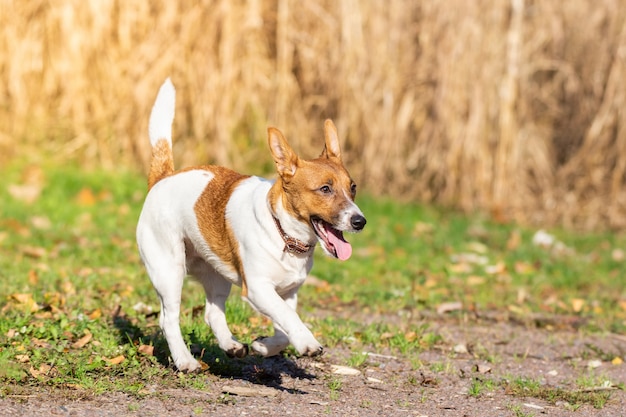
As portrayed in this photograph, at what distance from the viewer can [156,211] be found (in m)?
4.99

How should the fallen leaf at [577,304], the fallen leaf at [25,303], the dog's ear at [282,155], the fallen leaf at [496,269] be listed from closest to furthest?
the dog's ear at [282,155]
the fallen leaf at [25,303]
the fallen leaf at [577,304]
the fallen leaf at [496,269]

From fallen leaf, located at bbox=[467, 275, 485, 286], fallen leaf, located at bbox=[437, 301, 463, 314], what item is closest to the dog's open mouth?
fallen leaf, located at bbox=[437, 301, 463, 314]

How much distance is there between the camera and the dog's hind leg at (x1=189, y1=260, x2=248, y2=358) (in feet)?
15.9

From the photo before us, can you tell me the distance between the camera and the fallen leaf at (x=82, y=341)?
5.13m

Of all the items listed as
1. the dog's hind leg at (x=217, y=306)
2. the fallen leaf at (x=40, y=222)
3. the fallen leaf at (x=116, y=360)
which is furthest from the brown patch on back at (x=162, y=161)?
the fallen leaf at (x=40, y=222)

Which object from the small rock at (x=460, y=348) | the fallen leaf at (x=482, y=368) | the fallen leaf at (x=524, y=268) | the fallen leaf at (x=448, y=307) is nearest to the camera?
the fallen leaf at (x=482, y=368)

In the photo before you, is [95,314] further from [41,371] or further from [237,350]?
[237,350]

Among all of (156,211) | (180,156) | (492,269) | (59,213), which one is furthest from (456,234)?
(156,211)

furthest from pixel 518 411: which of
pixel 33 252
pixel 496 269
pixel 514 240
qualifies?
pixel 514 240

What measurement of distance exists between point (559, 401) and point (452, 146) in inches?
236

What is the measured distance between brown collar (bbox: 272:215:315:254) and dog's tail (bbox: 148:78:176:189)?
3.21ft

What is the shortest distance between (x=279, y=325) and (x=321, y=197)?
0.60 metres

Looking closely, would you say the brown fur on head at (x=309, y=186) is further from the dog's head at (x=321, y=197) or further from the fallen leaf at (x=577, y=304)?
the fallen leaf at (x=577, y=304)

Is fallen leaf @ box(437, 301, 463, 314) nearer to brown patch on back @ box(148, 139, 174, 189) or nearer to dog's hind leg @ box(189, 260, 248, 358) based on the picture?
dog's hind leg @ box(189, 260, 248, 358)
